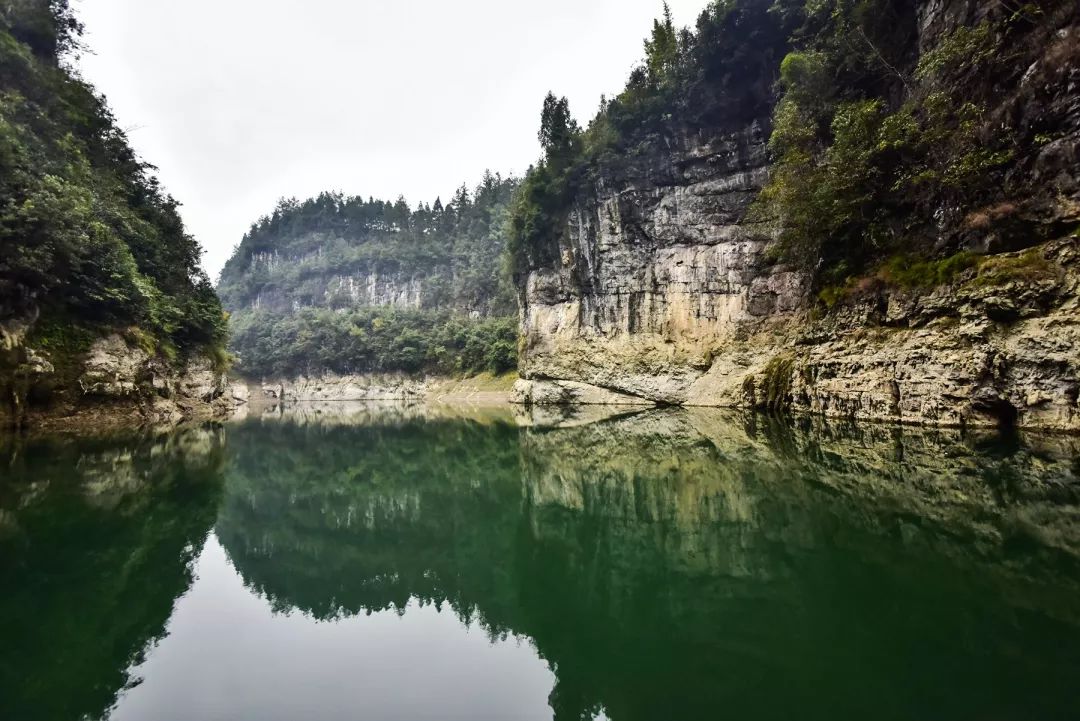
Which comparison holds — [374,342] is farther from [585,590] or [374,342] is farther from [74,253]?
[585,590]

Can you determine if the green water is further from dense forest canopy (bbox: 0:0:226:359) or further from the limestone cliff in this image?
dense forest canopy (bbox: 0:0:226:359)

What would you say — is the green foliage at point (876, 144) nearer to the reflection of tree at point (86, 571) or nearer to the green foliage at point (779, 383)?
the green foliage at point (779, 383)

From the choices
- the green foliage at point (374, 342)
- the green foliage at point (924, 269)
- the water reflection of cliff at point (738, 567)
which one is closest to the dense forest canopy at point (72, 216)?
the water reflection of cliff at point (738, 567)

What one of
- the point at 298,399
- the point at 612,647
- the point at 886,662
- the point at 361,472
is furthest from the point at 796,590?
the point at 298,399

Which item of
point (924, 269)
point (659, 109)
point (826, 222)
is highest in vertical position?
point (659, 109)

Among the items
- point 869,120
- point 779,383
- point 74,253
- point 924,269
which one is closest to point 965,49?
point 869,120

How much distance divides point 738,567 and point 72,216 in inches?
1001

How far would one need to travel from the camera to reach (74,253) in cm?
2050

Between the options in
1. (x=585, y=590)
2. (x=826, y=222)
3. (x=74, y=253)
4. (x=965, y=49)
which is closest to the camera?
(x=585, y=590)

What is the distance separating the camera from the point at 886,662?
3.62 metres

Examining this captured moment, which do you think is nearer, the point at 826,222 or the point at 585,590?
the point at 585,590

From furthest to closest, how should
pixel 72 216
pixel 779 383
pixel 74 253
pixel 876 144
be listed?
1. pixel 779 383
2. pixel 74 253
3. pixel 72 216
4. pixel 876 144

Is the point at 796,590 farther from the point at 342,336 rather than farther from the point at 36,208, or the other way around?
the point at 342,336

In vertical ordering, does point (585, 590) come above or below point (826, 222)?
below
